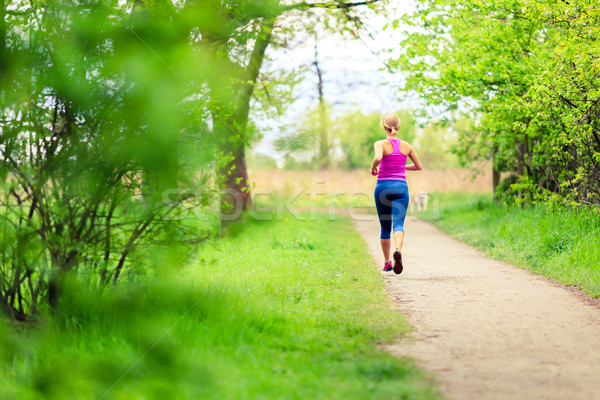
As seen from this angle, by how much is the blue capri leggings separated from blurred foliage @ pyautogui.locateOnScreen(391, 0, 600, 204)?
9.05ft

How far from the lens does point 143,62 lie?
4250mm

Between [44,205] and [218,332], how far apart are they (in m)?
1.70

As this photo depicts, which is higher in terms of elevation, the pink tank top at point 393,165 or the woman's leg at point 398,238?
the pink tank top at point 393,165

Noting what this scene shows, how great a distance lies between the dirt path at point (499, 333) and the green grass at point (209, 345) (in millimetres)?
297

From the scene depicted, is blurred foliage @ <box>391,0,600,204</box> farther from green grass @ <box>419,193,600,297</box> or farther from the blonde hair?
the blonde hair

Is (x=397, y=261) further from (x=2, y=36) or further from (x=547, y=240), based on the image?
(x=2, y=36)

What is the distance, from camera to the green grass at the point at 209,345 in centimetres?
359

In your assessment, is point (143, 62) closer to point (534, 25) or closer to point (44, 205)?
point (44, 205)

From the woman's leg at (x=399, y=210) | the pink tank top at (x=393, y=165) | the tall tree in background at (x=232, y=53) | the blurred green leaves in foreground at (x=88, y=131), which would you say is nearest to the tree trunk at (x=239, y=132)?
the tall tree in background at (x=232, y=53)

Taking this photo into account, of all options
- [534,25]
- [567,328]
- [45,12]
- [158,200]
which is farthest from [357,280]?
[534,25]

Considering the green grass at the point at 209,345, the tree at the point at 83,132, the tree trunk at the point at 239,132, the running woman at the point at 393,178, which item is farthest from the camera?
the running woman at the point at 393,178

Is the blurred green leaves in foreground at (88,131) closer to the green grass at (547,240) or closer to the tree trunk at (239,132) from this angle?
the tree trunk at (239,132)

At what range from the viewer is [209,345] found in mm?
4312

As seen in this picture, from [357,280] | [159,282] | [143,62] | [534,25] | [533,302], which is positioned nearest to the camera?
[143,62]
